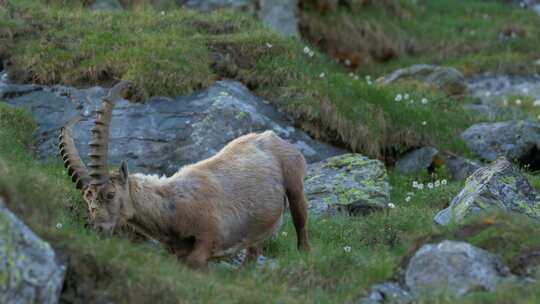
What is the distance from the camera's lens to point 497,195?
1116 cm

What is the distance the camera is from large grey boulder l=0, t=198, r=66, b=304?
7.39m

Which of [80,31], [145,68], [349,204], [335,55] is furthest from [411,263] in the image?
[335,55]

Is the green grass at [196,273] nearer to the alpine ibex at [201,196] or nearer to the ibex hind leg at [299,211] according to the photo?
the ibex hind leg at [299,211]

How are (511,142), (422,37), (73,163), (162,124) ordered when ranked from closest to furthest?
(73,163) → (162,124) → (511,142) → (422,37)

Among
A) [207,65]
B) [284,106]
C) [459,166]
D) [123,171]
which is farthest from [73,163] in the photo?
[459,166]

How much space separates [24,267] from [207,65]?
8421mm

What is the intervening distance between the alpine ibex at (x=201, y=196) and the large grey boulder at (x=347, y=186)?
1.92m

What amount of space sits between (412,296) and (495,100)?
12347mm

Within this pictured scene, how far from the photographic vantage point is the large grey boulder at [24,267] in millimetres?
7387

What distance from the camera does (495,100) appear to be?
20.2 metres

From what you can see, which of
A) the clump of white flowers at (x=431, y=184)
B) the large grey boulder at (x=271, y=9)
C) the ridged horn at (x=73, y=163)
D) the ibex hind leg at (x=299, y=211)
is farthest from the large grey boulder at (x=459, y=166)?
the ridged horn at (x=73, y=163)

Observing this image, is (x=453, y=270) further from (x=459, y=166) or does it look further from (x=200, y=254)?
(x=459, y=166)

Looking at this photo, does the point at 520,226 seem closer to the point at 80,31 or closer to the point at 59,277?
the point at 59,277

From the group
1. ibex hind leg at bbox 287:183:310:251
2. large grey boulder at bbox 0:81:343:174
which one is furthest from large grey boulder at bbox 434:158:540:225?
large grey boulder at bbox 0:81:343:174
